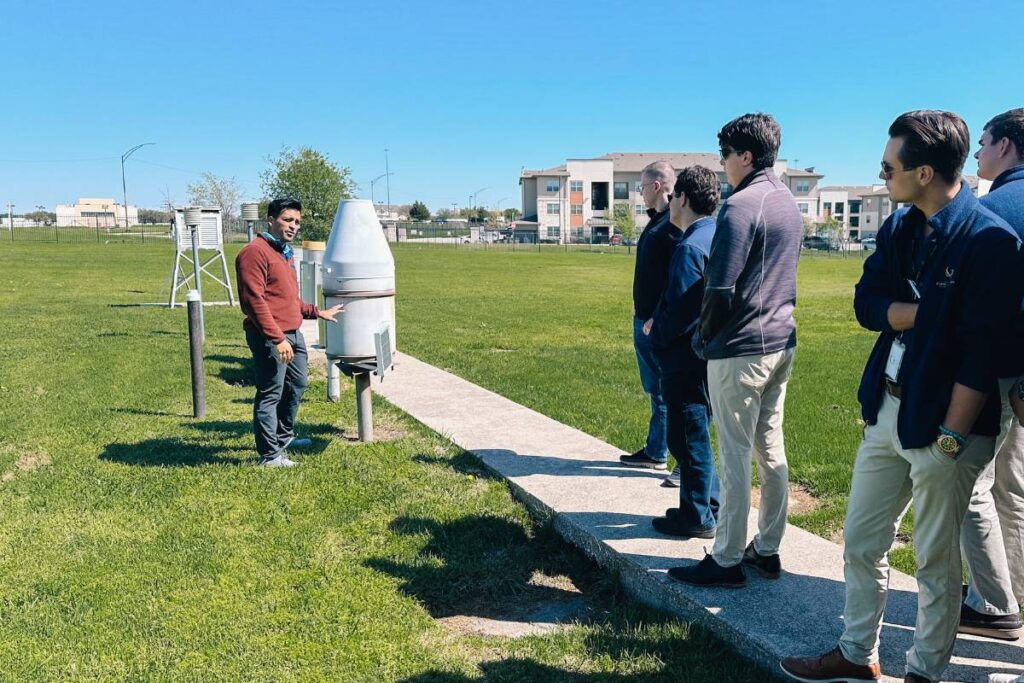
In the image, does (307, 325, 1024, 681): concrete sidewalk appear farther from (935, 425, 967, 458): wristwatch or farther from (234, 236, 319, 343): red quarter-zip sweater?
(234, 236, 319, 343): red quarter-zip sweater

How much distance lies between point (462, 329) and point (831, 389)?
7.29 metres

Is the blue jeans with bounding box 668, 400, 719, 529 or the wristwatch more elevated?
the wristwatch

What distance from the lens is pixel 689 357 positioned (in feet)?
13.5

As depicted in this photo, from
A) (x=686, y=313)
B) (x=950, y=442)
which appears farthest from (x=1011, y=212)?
(x=686, y=313)

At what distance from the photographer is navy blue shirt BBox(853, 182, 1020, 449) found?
7.75ft

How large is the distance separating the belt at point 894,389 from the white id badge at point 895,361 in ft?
0.05

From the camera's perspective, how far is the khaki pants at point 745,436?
137 inches

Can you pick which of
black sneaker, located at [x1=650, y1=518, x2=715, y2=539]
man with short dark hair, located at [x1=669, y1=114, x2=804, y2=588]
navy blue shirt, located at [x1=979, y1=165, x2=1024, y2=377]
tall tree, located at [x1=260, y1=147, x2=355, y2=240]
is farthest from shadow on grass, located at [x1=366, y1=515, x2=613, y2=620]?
tall tree, located at [x1=260, y1=147, x2=355, y2=240]

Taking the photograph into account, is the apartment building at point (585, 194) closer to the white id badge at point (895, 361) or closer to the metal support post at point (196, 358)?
the metal support post at point (196, 358)

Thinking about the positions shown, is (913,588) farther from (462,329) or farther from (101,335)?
(101,335)

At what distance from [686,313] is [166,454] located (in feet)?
15.1

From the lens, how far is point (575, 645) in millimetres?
3521

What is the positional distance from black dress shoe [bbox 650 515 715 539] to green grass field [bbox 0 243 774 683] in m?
0.42

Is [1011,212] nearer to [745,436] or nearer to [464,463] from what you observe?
[745,436]
